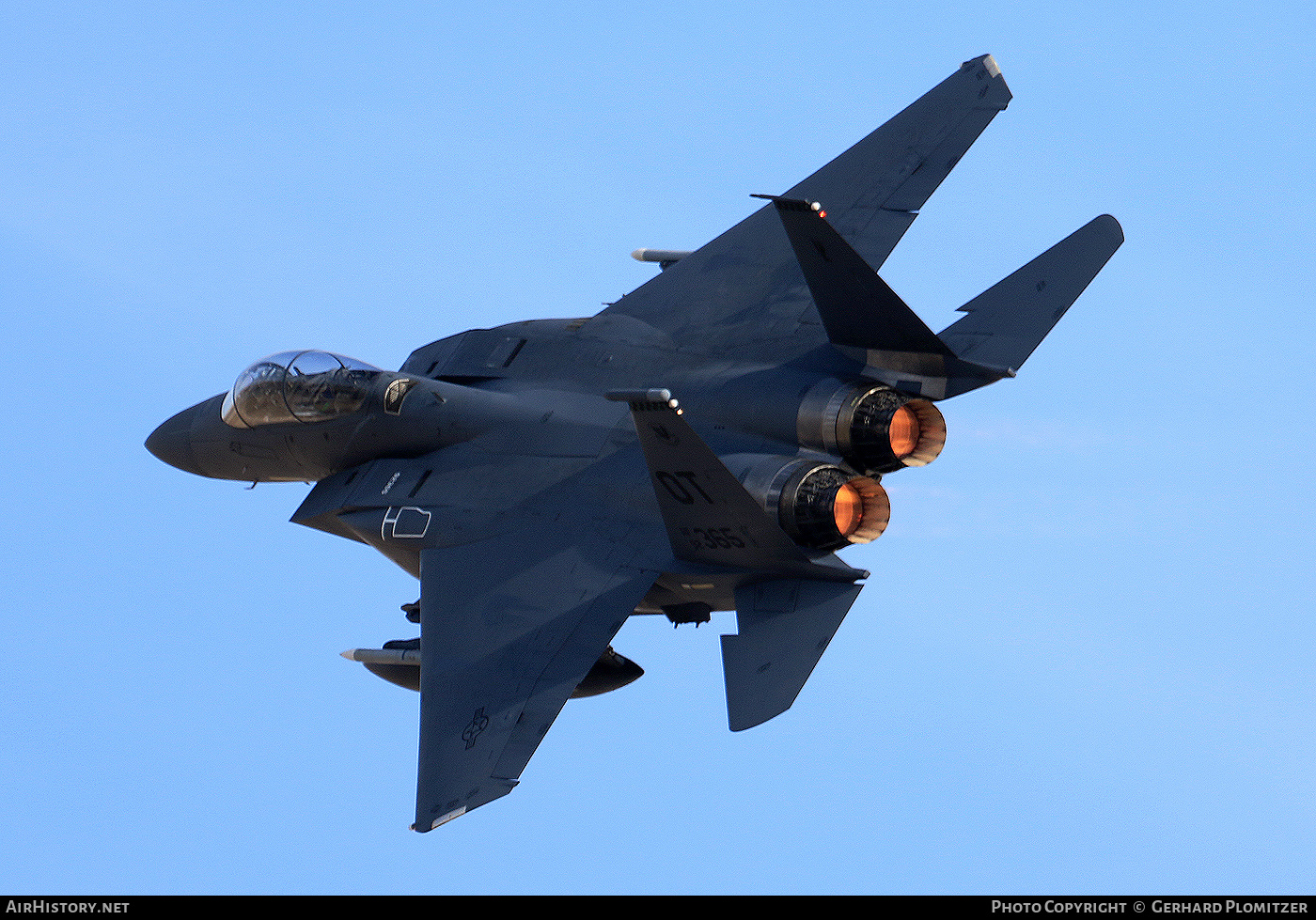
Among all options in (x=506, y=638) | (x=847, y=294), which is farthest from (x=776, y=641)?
(x=847, y=294)

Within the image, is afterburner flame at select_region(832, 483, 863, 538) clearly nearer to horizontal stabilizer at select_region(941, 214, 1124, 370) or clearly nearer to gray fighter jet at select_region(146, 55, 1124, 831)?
gray fighter jet at select_region(146, 55, 1124, 831)

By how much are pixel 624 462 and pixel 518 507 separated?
4.20ft

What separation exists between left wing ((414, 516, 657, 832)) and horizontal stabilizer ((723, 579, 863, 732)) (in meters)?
1.32

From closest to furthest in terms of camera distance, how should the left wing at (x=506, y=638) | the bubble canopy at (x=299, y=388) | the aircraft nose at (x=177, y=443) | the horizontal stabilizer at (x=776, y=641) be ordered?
the horizontal stabilizer at (x=776, y=641)
the left wing at (x=506, y=638)
the bubble canopy at (x=299, y=388)
the aircraft nose at (x=177, y=443)

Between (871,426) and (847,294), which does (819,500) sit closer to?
(871,426)

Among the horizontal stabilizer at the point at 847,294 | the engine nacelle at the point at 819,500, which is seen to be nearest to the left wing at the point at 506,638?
the engine nacelle at the point at 819,500

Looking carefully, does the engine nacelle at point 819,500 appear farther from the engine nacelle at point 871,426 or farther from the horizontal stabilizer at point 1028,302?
the horizontal stabilizer at point 1028,302

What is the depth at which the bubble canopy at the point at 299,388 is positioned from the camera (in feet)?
70.2

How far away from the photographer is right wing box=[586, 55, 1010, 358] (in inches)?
837

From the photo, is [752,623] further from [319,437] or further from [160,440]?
[160,440]

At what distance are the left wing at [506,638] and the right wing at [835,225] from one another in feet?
10.6
